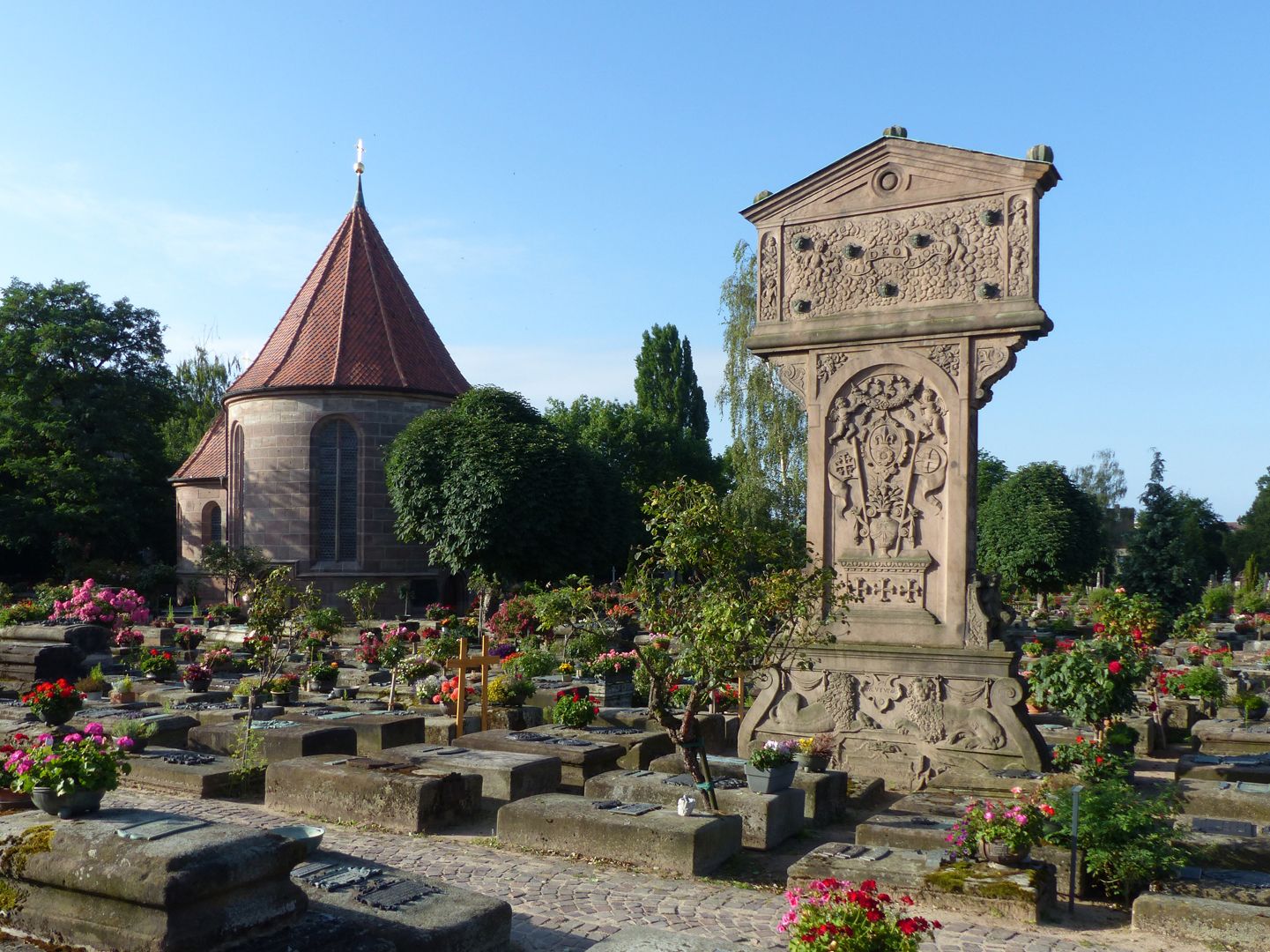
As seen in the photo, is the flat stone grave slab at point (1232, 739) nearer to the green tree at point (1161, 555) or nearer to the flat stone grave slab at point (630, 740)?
the flat stone grave slab at point (630, 740)

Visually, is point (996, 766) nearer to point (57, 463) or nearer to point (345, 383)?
point (345, 383)

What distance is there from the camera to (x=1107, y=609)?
16781 mm

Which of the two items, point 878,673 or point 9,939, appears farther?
point 878,673

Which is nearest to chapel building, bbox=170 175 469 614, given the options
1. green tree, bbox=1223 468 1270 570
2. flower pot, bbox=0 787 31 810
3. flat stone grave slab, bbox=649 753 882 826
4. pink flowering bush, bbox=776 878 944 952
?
flat stone grave slab, bbox=649 753 882 826

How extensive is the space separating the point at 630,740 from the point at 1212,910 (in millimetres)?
6467

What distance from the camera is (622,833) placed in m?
8.13

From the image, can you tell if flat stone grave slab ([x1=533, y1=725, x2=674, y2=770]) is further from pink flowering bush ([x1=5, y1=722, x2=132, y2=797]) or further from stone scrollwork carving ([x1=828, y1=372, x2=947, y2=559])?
pink flowering bush ([x1=5, y1=722, x2=132, y2=797])

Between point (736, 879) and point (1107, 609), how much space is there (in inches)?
432

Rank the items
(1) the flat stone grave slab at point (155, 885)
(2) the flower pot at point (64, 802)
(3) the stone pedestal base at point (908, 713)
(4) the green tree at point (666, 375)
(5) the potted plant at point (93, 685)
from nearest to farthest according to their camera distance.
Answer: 1. (1) the flat stone grave slab at point (155, 885)
2. (2) the flower pot at point (64, 802)
3. (3) the stone pedestal base at point (908, 713)
4. (5) the potted plant at point (93, 685)
5. (4) the green tree at point (666, 375)

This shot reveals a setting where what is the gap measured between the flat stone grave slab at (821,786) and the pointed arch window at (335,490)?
2701cm

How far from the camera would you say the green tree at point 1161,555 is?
3612 centimetres

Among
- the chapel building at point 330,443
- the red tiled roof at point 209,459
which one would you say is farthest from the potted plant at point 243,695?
the red tiled roof at point 209,459

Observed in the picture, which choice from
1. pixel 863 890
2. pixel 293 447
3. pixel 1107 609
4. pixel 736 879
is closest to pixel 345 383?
pixel 293 447

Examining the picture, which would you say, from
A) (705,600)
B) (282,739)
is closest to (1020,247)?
(705,600)
